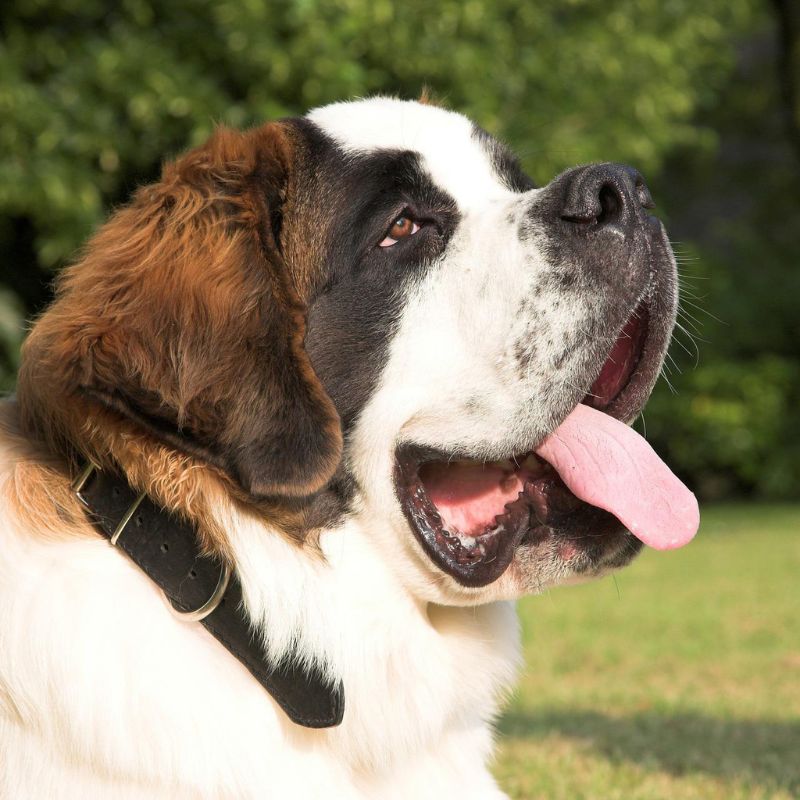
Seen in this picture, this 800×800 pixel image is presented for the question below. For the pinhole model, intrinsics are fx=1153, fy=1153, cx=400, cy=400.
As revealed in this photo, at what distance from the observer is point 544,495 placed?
8.61 feet

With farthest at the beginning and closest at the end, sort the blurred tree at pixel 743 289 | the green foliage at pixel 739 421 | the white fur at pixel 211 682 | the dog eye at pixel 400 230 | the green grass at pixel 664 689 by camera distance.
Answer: the blurred tree at pixel 743 289, the green foliage at pixel 739 421, the green grass at pixel 664 689, the dog eye at pixel 400 230, the white fur at pixel 211 682

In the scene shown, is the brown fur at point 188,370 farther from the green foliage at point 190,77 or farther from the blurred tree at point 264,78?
the green foliage at point 190,77

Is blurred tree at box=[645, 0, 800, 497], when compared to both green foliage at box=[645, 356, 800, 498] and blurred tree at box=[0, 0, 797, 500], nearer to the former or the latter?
green foliage at box=[645, 356, 800, 498]

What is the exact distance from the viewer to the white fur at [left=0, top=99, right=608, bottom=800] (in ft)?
7.28

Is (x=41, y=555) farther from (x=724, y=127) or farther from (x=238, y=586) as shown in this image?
(x=724, y=127)

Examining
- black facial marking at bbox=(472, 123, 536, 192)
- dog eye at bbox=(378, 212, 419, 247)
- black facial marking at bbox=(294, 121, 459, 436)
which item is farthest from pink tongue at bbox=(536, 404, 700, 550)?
black facial marking at bbox=(472, 123, 536, 192)

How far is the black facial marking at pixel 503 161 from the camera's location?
290 cm

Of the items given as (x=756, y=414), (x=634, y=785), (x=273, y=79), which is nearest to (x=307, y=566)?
(x=634, y=785)

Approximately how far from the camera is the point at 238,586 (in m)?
2.35

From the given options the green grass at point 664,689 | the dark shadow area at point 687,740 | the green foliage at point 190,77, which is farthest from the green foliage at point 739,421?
the dark shadow area at point 687,740

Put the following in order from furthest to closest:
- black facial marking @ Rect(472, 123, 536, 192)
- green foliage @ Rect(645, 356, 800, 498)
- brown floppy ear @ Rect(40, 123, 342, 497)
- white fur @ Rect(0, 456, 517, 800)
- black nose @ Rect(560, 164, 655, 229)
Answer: green foliage @ Rect(645, 356, 800, 498) → black facial marking @ Rect(472, 123, 536, 192) → black nose @ Rect(560, 164, 655, 229) → brown floppy ear @ Rect(40, 123, 342, 497) → white fur @ Rect(0, 456, 517, 800)

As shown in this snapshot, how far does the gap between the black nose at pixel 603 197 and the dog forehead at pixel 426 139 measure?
285 millimetres

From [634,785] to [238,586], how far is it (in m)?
1.76

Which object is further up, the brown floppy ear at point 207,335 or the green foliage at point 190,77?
the brown floppy ear at point 207,335
